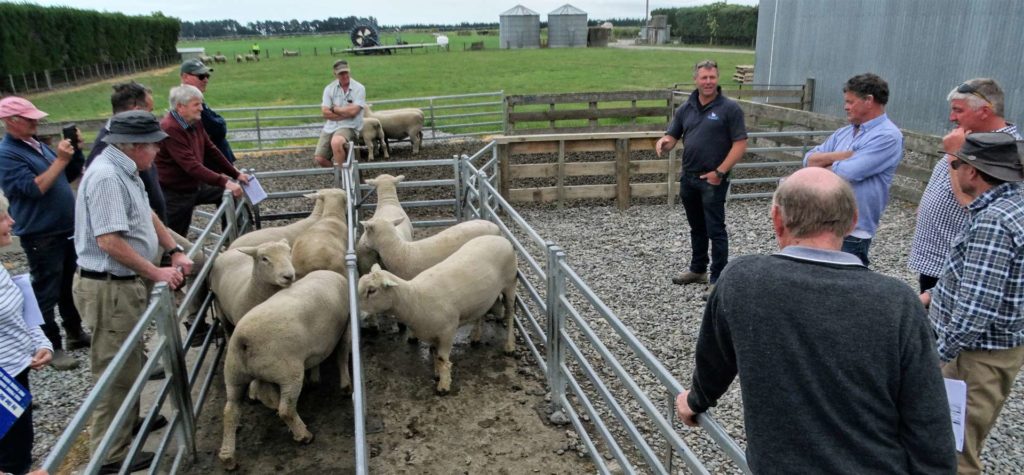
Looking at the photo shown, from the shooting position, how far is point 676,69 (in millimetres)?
36250

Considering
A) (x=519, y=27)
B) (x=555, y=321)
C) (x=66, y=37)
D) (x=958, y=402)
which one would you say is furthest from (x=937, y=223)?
(x=519, y=27)

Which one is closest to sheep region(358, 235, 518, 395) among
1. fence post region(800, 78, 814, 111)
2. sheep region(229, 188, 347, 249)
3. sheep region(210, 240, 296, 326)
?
sheep region(210, 240, 296, 326)

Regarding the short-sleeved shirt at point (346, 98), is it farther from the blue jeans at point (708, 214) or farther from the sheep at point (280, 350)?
the sheep at point (280, 350)

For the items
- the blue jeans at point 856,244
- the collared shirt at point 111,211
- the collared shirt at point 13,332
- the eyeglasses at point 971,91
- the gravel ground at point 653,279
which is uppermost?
the eyeglasses at point 971,91

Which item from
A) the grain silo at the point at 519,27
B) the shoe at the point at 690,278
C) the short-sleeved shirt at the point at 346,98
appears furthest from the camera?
the grain silo at the point at 519,27

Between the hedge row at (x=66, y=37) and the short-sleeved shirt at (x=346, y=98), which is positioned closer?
the short-sleeved shirt at (x=346, y=98)

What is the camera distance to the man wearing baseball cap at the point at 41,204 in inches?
196

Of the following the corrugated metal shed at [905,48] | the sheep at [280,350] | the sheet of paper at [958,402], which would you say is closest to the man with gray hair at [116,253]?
the sheep at [280,350]

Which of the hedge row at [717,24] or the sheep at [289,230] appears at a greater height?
the hedge row at [717,24]

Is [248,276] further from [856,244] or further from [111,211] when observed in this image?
[856,244]

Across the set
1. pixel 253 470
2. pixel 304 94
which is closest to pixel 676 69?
pixel 304 94

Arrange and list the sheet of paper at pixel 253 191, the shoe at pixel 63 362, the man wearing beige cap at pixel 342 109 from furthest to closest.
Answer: the man wearing beige cap at pixel 342 109, the sheet of paper at pixel 253 191, the shoe at pixel 63 362

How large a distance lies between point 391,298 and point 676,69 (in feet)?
114

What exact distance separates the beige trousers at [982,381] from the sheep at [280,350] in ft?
11.5
